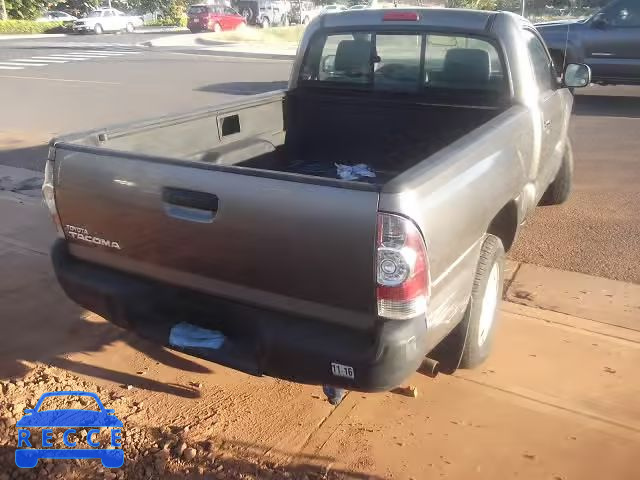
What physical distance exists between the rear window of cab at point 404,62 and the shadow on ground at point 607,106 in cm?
745

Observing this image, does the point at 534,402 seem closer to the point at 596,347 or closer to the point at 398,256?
the point at 596,347

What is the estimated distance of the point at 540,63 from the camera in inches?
189

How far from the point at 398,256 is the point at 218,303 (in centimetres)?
89

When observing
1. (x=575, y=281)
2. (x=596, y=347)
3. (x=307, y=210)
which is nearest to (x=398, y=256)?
(x=307, y=210)

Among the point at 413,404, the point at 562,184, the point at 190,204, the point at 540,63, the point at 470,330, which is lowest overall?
the point at 413,404

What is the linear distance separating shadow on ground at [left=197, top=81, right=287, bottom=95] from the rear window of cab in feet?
30.4

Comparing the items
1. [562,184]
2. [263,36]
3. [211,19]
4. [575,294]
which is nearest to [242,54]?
[263,36]

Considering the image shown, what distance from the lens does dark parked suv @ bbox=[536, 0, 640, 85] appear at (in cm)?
1130

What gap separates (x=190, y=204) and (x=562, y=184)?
453cm

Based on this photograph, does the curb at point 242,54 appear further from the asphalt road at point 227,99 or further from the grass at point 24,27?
the grass at point 24,27

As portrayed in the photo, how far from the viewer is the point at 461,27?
4.34 metres

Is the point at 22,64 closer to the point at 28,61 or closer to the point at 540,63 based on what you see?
the point at 28,61

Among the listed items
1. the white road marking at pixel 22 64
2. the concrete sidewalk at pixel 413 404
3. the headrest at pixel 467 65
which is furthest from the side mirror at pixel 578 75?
the white road marking at pixel 22 64

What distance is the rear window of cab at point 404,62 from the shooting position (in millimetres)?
4406
